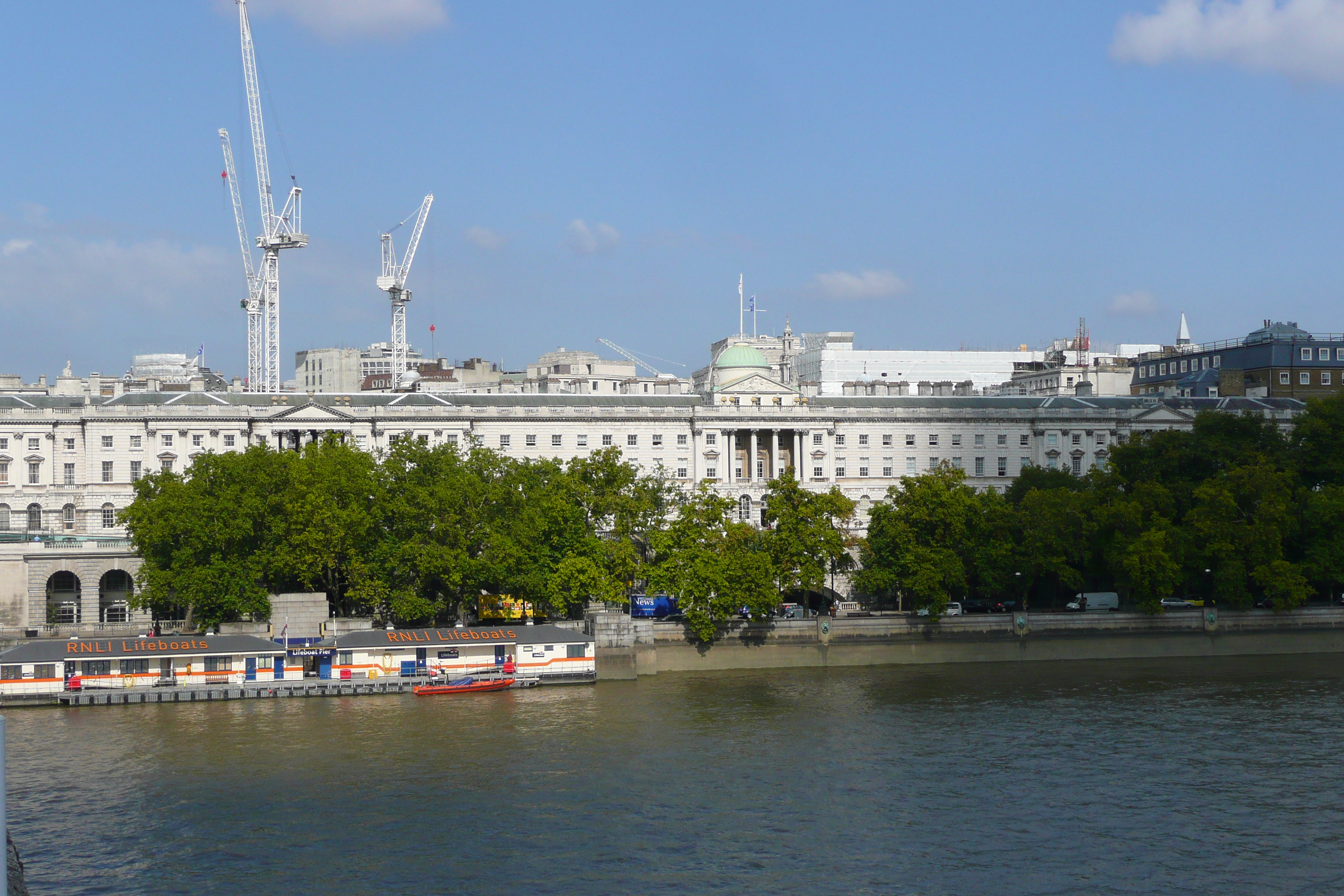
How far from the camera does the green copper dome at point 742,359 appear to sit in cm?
11800

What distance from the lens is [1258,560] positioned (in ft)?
269

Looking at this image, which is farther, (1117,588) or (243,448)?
(243,448)

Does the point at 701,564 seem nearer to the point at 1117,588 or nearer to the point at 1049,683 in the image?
the point at 1049,683

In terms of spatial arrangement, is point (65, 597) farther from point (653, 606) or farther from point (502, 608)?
point (653, 606)

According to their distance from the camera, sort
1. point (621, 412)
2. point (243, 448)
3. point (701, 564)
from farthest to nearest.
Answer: point (621, 412), point (243, 448), point (701, 564)

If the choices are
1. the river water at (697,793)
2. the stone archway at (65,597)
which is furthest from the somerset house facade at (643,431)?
the river water at (697,793)

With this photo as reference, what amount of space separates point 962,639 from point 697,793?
35024 mm

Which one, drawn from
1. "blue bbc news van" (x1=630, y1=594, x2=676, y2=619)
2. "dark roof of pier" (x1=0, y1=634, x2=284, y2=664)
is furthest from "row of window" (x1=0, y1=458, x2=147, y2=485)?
"blue bbc news van" (x1=630, y1=594, x2=676, y2=619)

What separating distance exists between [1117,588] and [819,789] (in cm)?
4181

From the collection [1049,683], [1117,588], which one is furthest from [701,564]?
[1117,588]

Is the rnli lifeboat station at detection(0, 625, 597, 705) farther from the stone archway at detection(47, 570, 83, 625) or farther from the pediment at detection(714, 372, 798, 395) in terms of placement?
the pediment at detection(714, 372, 798, 395)

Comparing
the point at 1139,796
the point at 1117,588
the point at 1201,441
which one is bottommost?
the point at 1139,796

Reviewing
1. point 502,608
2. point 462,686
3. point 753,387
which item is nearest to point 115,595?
point 502,608

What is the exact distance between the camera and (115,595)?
84750 mm
